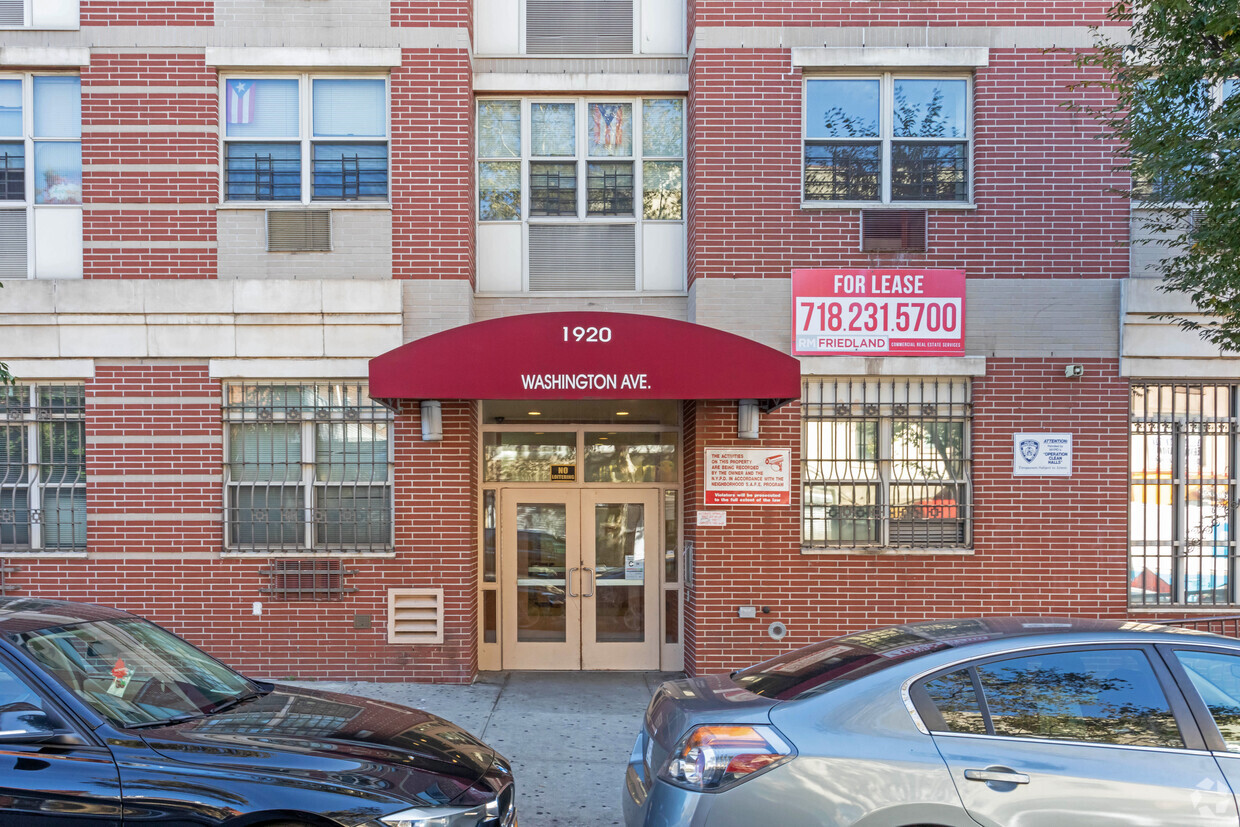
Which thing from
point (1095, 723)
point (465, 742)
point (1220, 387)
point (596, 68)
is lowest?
point (465, 742)

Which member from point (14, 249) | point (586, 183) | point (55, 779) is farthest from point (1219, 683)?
point (14, 249)

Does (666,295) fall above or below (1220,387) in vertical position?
above

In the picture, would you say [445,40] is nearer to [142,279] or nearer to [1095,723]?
[142,279]

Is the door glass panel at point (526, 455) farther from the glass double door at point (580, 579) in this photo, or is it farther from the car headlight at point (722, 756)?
the car headlight at point (722, 756)

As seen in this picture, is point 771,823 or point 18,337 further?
point 18,337

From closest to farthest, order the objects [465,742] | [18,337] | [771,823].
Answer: [771,823] → [465,742] → [18,337]

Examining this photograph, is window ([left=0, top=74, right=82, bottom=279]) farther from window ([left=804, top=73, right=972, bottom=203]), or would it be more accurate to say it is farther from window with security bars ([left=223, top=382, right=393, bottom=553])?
window ([left=804, top=73, right=972, bottom=203])

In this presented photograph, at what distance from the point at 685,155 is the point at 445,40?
269cm

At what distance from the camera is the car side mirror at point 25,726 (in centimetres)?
360

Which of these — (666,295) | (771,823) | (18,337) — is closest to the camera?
(771,823)

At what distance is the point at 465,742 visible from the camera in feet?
15.0

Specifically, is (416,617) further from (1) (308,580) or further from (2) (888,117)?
(2) (888,117)

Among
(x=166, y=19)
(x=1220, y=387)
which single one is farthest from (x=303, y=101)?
(x=1220, y=387)

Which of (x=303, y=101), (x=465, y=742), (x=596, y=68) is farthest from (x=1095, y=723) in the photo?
(x=303, y=101)
